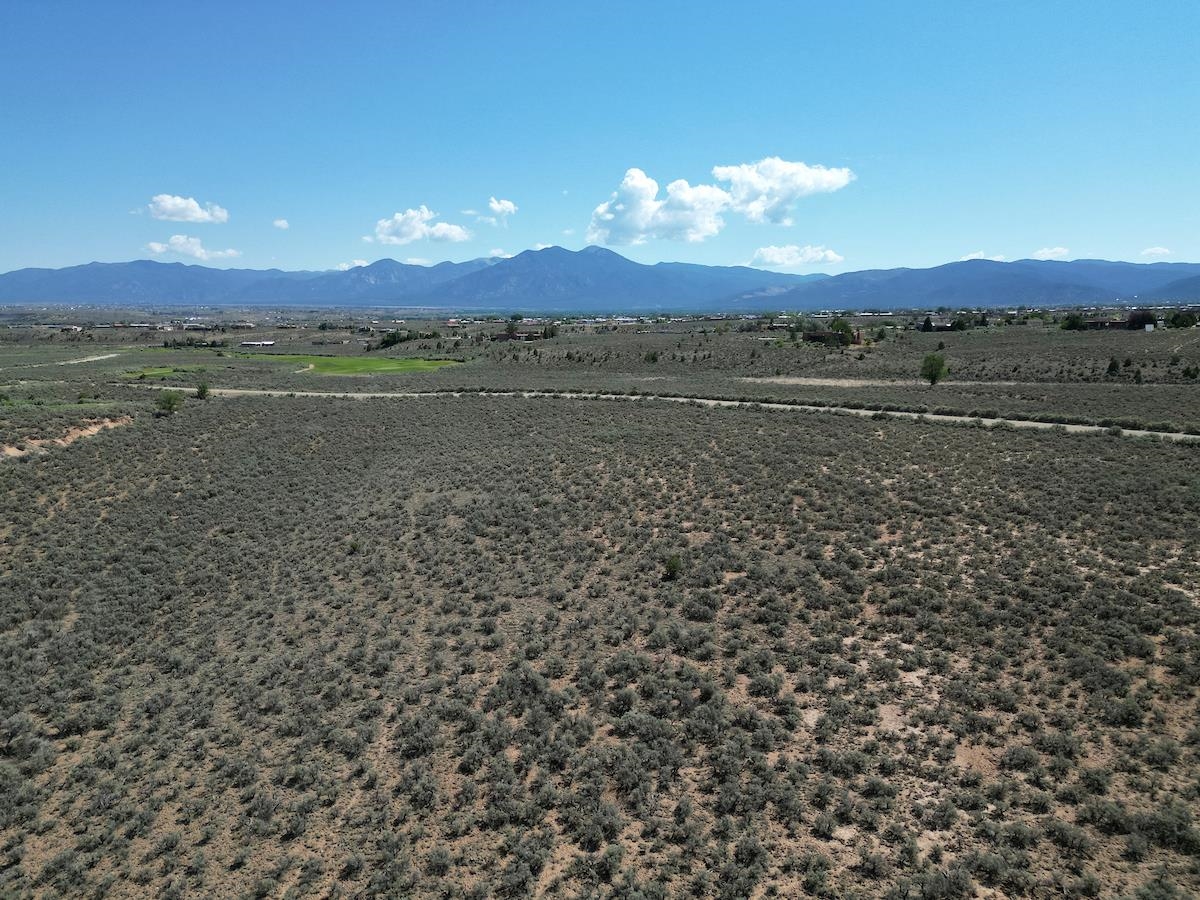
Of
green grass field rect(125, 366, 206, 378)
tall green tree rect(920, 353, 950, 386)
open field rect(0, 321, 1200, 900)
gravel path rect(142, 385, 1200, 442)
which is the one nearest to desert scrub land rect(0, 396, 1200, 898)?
open field rect(0, 321, 1200, 900)

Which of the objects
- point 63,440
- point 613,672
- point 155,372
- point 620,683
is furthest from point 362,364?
point 620,683

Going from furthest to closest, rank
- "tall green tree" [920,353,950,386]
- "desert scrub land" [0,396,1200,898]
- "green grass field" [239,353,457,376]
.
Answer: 1. "green grass field" [239,353,457,376]
2. "tall green tree" [920,353,950,386]
3. "desert scrub land" [0,396,1200,898]

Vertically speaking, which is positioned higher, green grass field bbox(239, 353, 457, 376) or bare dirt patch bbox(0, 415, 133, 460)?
green grass field bbox(239, 353, 457, 376)

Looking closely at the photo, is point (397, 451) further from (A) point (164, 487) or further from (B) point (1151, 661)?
(B) point (1151, 661)

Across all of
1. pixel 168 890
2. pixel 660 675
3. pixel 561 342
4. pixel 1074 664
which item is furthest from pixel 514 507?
pixel 561 342

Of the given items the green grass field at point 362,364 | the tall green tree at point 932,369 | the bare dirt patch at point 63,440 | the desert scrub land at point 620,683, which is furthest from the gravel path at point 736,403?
the green grass field at point 362,364

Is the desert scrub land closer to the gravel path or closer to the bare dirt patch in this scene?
the bare dirt patch
